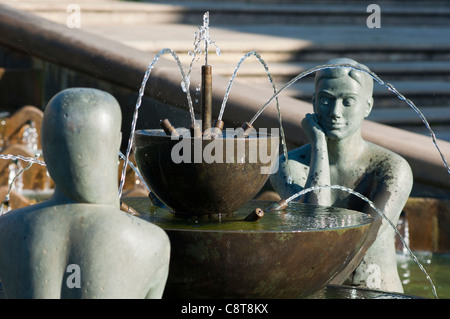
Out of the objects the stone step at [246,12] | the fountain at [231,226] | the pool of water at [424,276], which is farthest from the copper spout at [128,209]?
the stone step at [246,12]

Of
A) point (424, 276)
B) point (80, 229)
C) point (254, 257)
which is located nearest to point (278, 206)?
point (254, 257)

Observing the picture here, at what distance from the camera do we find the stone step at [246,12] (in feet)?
38.1

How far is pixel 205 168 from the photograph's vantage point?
3.97 metres

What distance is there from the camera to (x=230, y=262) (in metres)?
3.77

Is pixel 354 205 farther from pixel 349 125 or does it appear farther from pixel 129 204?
pixel 129 204

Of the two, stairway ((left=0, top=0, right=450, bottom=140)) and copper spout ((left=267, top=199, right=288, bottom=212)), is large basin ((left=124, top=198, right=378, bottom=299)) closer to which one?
copper spout ((left=267, top=199, right=288, bottom=212))

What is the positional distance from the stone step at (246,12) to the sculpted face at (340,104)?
6623 mm

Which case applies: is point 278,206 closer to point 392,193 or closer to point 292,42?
point 392,193

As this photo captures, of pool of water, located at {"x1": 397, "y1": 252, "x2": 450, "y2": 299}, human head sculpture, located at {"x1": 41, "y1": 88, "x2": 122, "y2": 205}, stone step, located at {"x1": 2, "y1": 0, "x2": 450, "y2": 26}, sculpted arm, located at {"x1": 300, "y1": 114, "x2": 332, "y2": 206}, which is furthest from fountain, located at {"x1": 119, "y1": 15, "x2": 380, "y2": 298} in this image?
stone step, located at {"x1": 2, "y1": 0, "x2": 450, "y2": 26}

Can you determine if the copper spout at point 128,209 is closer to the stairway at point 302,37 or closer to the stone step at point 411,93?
the stairway at point 302,37

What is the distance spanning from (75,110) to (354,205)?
2376mm

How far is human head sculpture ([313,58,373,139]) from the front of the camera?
16.5 ft

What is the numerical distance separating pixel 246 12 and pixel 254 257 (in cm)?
932
